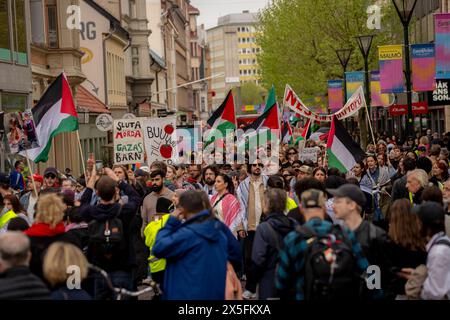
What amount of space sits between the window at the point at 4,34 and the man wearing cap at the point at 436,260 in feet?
62.9

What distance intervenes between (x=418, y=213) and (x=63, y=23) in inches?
1080

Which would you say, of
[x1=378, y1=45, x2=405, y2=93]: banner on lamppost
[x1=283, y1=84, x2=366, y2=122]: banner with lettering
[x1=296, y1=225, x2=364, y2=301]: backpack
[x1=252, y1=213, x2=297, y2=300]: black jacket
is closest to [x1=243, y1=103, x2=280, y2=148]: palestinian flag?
[x1=283, y1=84, x2=366, y2=122]: banner with lettering

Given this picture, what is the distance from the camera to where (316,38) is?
52875 millimetres

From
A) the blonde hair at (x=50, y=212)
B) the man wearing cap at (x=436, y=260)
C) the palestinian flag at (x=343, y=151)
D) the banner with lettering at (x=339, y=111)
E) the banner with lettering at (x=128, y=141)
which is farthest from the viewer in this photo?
the banner with lettering at (x=128, y=141)

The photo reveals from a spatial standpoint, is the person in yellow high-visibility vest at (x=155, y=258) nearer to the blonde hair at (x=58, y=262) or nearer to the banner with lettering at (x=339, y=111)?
the blonde hair at (x=58, y=262)

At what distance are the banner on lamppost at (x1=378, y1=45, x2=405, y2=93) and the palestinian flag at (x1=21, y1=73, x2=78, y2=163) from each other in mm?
16145

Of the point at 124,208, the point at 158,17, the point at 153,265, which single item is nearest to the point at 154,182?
the point at 153,265

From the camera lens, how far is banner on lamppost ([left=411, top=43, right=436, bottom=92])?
91.6 feet

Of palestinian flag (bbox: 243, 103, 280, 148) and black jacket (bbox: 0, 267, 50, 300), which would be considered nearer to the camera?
black jacket (bbox: 0, 267, 50, 300)

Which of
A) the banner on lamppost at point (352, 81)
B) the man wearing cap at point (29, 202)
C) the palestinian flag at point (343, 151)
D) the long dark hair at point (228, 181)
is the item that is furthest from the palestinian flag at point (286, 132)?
the man wearing cap at point (29, 202)

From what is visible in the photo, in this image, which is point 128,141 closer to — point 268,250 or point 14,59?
point 14,59

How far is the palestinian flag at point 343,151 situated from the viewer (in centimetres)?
1709

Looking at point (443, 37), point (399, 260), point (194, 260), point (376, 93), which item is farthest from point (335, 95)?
point (194, 260)

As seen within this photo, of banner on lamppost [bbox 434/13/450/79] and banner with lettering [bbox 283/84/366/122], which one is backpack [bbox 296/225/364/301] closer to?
banner with lettering [bbox 283/84/366/122]
